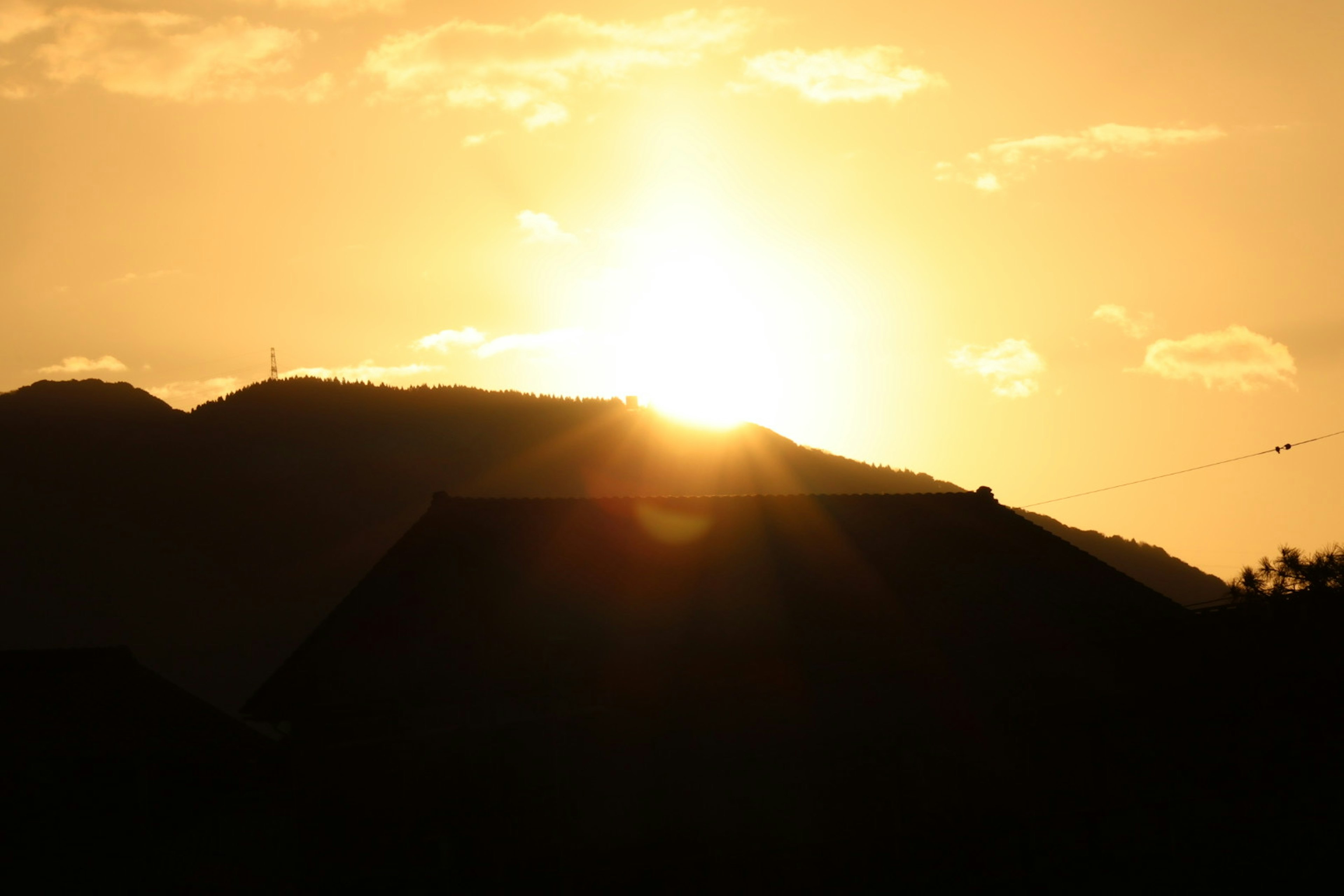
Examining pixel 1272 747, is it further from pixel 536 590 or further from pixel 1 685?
pixel 1 685

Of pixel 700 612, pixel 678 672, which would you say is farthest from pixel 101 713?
pixel 700 612

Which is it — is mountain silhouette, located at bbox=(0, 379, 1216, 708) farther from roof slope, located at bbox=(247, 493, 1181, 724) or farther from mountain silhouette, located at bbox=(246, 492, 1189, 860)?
mountain silhouette, located at bbox=(246, 492, 1189, 860)

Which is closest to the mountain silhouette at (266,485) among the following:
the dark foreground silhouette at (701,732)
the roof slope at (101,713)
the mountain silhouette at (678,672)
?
the roof slope at (101,713)

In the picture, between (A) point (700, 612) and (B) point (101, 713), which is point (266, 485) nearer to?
(B) point (101, 713)

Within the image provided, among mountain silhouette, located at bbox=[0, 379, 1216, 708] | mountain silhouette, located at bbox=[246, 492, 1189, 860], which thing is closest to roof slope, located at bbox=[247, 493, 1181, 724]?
mountain silhouette, located at bbox=[246, 492, 1189, 860]

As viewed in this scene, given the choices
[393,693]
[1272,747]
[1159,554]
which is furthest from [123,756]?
[1159,554]

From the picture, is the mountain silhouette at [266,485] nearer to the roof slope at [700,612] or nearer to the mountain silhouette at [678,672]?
the roof slope at [700,612]
